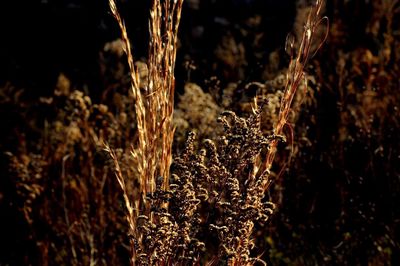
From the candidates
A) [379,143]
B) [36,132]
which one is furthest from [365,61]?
[36,132]

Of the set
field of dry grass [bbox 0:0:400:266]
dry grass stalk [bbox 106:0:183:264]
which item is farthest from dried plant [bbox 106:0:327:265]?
field of dry grass [bbox 0:0:400:266]

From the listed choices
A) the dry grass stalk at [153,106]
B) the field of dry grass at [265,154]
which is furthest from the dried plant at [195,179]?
the field of dry grass at [265,154]

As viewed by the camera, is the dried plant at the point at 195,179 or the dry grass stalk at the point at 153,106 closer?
the dried plant at the point at 195,179

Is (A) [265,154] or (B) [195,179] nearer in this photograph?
(B) [195,179]

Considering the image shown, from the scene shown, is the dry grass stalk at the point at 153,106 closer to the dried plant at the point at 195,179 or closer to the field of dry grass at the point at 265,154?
Result: the dried plant at the point at 195,179

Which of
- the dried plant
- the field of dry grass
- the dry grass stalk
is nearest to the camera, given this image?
the dried plant

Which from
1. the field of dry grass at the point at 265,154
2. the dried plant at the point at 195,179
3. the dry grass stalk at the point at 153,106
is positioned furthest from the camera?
the field of dry grass at the point at 265,154

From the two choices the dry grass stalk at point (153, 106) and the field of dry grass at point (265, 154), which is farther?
the field of dry grass at point (265, 154)

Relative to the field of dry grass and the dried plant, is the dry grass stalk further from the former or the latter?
the field of dry grass

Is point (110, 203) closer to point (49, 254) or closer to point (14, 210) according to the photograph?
point (49, 254)

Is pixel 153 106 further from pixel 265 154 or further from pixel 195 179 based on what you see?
pixel 265 154

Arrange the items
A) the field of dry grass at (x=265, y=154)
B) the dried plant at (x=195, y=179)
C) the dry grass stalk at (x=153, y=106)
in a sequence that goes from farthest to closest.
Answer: the field of dry grass at (x=265, y=154), the dry grass stalk at (x=153, y=106), the dried plant at (x=195, y=179)

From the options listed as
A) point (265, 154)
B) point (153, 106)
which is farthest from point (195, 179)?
point (265, 154)

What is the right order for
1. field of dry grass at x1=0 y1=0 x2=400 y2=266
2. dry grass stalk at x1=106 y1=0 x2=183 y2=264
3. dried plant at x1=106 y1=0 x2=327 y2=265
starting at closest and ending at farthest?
dried plant at x1=106 y1=0 x2=327 y2=265 < dry grass stalk at x1=106 y1=0 x2=183 y2=264 < field of dry grass at x1=0 y1=0 x2=400 y2=266
